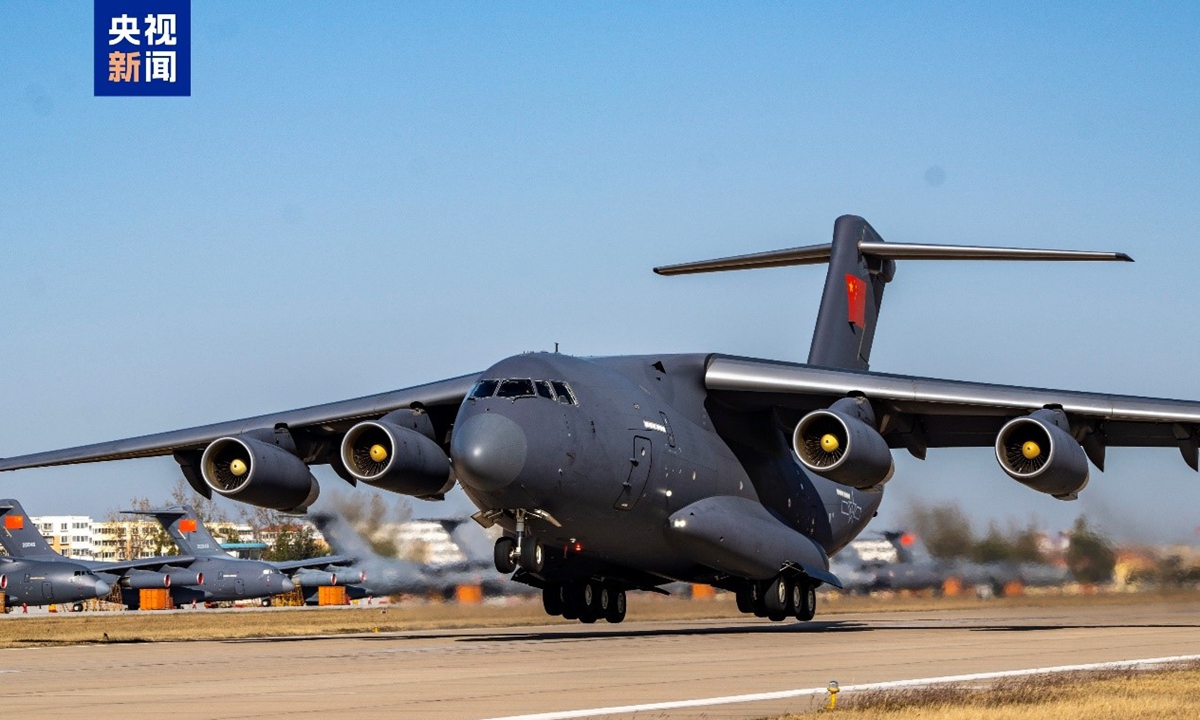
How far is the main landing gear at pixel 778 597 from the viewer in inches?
805

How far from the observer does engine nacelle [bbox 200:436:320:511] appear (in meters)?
18.8

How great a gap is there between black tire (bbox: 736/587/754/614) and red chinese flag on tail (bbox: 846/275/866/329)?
5.25 metres

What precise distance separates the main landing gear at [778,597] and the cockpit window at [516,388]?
17.2 ft

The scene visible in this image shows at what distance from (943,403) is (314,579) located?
31.0 metres

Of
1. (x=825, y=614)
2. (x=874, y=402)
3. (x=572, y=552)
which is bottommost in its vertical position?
(x=825, y=614)

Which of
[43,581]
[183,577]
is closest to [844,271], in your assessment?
[43,581]

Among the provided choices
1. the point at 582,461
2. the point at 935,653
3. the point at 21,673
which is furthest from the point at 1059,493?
the point at 21,673

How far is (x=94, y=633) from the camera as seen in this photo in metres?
26.3

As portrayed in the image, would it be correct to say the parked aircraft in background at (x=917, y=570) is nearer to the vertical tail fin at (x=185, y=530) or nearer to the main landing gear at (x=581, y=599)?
the main landing gear at (x=581, y=599)

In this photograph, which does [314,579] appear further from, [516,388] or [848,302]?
[516,388]

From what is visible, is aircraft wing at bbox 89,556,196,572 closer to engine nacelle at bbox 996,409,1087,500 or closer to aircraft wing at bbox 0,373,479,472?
aircraft wing at bbox 0,373,479,472

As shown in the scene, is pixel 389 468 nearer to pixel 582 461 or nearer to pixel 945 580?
pixel 582 461

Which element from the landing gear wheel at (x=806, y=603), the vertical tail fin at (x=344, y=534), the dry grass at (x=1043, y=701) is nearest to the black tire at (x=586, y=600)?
the landing gear wheel at (x=806, y=603)

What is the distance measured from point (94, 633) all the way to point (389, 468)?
1094 centimetres
